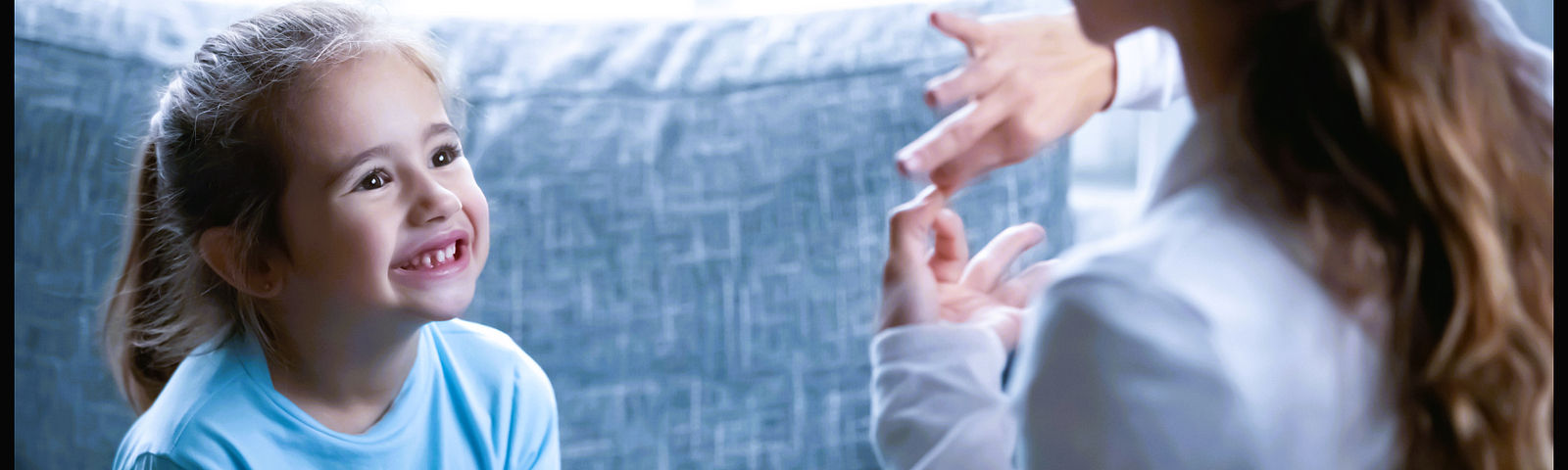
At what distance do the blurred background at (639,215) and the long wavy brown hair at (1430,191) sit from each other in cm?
36

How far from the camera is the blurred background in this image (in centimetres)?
75

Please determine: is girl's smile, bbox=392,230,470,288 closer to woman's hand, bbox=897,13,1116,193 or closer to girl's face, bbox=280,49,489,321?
girl's face, bbox=280,49,489,321

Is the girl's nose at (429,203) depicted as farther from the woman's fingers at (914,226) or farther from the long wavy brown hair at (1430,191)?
the long wavy brown hair at (1430,191)

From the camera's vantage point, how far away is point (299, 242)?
0.55m

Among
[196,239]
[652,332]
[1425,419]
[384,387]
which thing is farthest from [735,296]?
[1425,419]

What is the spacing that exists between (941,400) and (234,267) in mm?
437

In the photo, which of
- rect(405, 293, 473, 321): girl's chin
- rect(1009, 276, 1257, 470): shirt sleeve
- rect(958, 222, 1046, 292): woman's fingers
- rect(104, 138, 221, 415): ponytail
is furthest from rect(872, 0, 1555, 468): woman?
rect(104, 138, 221, 415): ponytail

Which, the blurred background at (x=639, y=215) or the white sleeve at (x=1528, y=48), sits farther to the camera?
the blurred background at (x=639, y=215)

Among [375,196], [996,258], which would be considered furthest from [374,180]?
[996,258]

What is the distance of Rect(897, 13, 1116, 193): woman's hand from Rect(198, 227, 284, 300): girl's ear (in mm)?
392

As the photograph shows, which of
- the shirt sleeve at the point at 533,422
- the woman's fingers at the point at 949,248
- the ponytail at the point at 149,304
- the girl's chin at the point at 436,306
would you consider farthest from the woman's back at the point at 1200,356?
the ponytail at the point at 149,304

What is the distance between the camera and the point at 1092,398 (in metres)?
0.39

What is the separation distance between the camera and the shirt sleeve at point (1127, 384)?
1.25 ft

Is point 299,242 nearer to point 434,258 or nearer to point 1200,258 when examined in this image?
point 434,258
